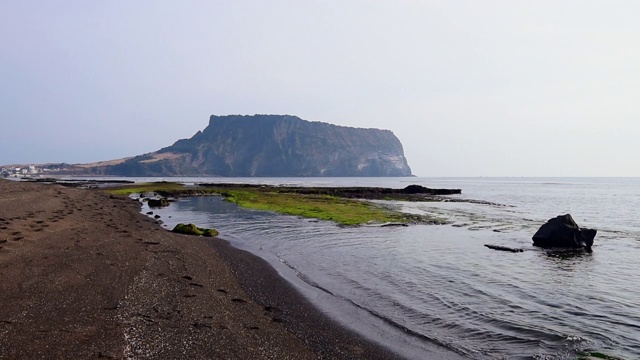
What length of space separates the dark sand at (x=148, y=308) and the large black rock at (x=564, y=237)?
21.3 metres

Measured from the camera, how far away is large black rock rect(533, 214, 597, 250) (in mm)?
29297

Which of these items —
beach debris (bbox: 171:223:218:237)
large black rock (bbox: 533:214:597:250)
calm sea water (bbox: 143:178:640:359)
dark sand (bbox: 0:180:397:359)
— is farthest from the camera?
beach debris (bbox: 171:223:218:237)

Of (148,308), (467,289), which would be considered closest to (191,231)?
(148,308)

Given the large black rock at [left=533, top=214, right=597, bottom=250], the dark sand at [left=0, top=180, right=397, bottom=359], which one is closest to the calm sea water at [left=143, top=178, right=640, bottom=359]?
the large black rock at [left=533, top=214, right=597, bottom=250]

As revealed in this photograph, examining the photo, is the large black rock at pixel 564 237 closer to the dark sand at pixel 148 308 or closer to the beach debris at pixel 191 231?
the dark sand at pixel 148 308

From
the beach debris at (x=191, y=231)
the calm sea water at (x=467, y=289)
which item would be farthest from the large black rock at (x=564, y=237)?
the beach debris at (x=191, y=231)

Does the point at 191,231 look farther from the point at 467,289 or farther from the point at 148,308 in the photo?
the point at 467,289

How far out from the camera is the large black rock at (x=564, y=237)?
29.3 m

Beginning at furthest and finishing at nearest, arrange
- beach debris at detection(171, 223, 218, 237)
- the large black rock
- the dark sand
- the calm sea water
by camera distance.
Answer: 1. beach debris at detection(171, 223, 218, 237)
2. the large black rock
3. the calm sea water
4. the dark sand

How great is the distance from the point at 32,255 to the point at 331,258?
14536mm

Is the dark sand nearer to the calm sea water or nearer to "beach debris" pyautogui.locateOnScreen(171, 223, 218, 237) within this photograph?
the calm sea water

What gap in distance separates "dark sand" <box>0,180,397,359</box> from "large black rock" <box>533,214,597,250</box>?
21.3 m

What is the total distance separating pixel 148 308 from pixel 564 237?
28.8 m

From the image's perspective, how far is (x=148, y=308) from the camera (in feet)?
40.1
